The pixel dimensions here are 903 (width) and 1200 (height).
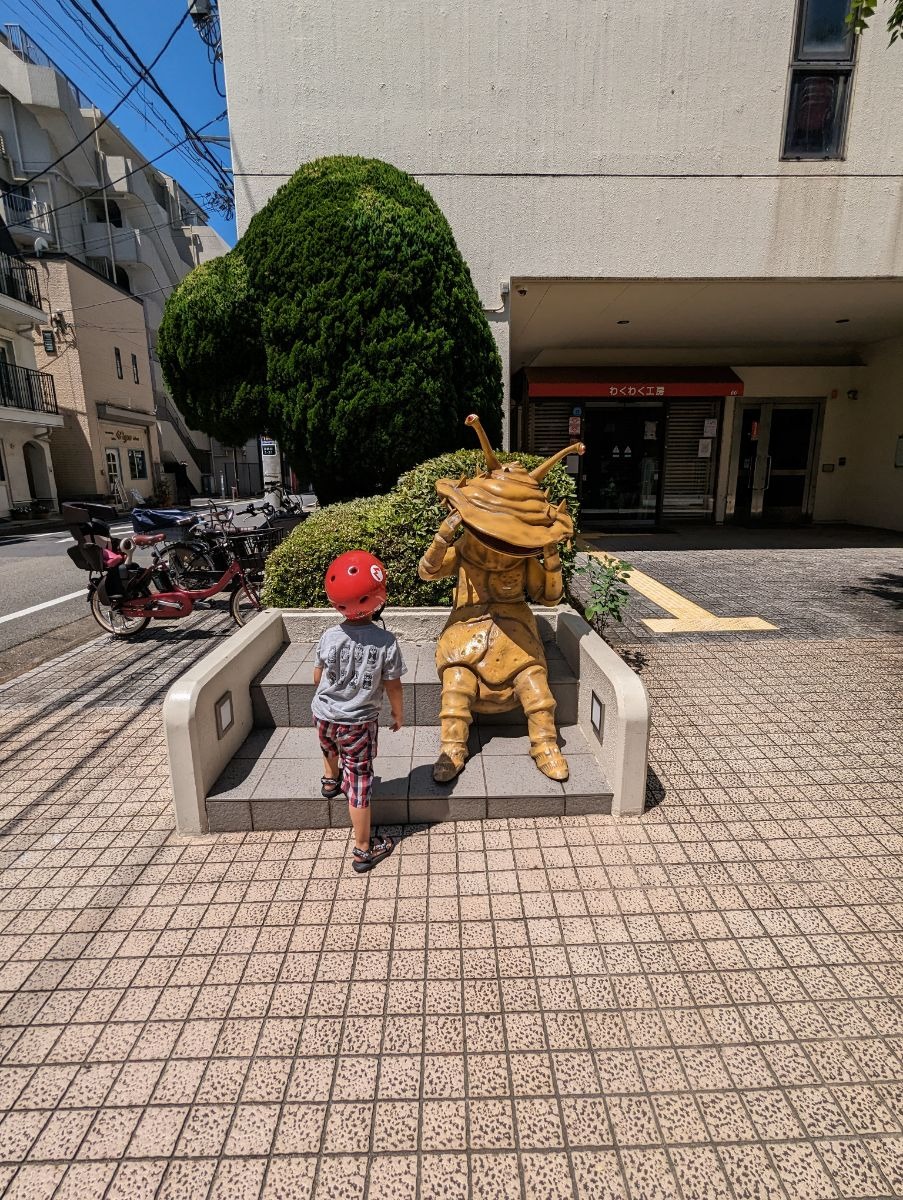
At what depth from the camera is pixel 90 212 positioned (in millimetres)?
30031

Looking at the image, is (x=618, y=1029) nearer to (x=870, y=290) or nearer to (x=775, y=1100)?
(x=775, y=1100)

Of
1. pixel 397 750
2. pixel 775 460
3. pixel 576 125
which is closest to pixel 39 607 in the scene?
pixel 397 750

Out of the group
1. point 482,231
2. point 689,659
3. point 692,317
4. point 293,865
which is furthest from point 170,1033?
point 692,317

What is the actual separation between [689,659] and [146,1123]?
5176mm

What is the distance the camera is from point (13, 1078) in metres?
2.10

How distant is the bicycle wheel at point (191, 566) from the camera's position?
25.9ft

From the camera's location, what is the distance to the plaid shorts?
296 cm

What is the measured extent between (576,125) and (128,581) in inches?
298

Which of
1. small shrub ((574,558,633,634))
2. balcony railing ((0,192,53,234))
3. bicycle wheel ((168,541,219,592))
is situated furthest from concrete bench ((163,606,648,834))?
balcony railing ((0,192,53,234))

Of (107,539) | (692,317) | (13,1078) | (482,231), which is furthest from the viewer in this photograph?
(692,317)

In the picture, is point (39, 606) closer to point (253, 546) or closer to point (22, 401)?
point (253, 546)

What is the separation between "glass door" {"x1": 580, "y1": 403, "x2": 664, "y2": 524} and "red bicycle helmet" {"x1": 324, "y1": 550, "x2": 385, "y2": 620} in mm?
11905

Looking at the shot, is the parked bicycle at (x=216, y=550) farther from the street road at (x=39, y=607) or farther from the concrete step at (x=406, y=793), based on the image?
the concrete step at (x=406, y=793)

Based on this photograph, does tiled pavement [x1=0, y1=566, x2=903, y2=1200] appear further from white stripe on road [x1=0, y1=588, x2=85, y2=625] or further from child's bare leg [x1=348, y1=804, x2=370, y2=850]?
white stripe on road [x1=0, y1=588, x2=85, y2=625]
